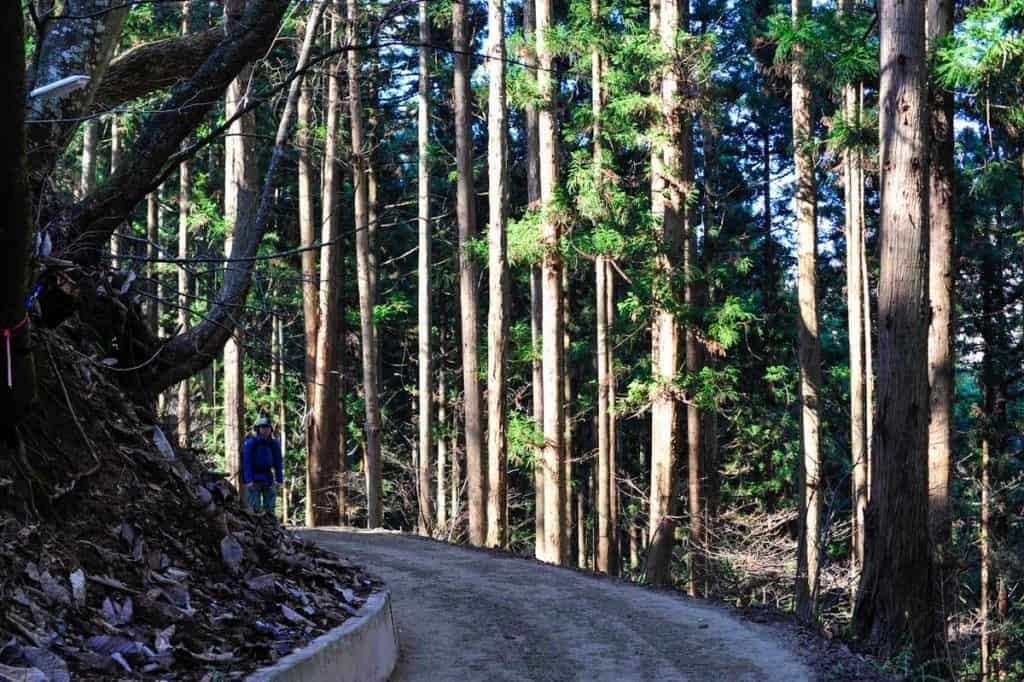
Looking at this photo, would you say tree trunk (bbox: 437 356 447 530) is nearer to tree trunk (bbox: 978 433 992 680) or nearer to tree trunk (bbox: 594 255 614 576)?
tree trunk (bbox: 594 255 614 576)

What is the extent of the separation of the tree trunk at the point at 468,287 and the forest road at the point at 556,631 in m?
6.53

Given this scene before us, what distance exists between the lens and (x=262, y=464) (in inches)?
604

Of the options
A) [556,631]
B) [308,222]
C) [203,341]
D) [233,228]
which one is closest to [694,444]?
[308,222]

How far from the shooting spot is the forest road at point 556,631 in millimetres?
8266

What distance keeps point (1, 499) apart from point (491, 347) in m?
13.8

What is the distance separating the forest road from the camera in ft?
27.1

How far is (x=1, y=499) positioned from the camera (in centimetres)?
590

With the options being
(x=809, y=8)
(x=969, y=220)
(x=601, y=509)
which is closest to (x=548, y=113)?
(x=809, y=8)

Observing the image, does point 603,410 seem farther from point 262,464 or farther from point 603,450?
point 262,464

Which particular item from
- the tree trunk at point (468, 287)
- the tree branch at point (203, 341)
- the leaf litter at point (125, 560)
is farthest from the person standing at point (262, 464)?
the leaf litter at point (125, 560)

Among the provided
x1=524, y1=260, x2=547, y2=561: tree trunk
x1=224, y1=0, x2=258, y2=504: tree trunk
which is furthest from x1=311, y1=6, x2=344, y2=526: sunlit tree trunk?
x1=524, y1=260, x2=547, y2=561: tree trunk

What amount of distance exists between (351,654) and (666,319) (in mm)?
12892

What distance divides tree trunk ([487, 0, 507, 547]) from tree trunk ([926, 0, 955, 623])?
725 centimetres

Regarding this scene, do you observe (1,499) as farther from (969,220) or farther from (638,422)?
(638,422)
